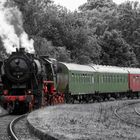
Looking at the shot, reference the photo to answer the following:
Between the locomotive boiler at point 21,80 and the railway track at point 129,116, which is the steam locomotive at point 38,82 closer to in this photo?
the locomotive boiler at point 21,80

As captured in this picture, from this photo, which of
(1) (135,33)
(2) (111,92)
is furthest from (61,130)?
(1) (135,33)

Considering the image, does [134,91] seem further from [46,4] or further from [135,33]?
[135,33]

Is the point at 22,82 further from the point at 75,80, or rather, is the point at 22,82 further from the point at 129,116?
the point at 75,80

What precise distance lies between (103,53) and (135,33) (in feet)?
60.7

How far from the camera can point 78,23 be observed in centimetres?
5869

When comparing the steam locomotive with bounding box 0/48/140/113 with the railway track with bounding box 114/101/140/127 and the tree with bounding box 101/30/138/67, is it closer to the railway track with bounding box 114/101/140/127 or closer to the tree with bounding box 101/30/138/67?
the railway track with bounding box 114/101/140/127

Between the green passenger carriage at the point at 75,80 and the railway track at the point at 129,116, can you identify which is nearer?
the railway track at the point at 129,116

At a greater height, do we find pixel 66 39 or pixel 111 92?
pixel 66 39

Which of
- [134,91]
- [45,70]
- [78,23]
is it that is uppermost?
[78,23]

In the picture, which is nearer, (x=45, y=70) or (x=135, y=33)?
(x=45, y=70)

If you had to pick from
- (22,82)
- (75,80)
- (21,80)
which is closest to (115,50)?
(75,80)

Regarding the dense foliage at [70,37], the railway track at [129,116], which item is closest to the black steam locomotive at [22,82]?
the railway track at [129,116]

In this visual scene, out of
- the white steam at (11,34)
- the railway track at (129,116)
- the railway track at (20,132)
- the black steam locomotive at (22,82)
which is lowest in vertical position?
the railway track at (129,116)

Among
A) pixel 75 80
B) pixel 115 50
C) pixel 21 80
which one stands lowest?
pixel 75 80
